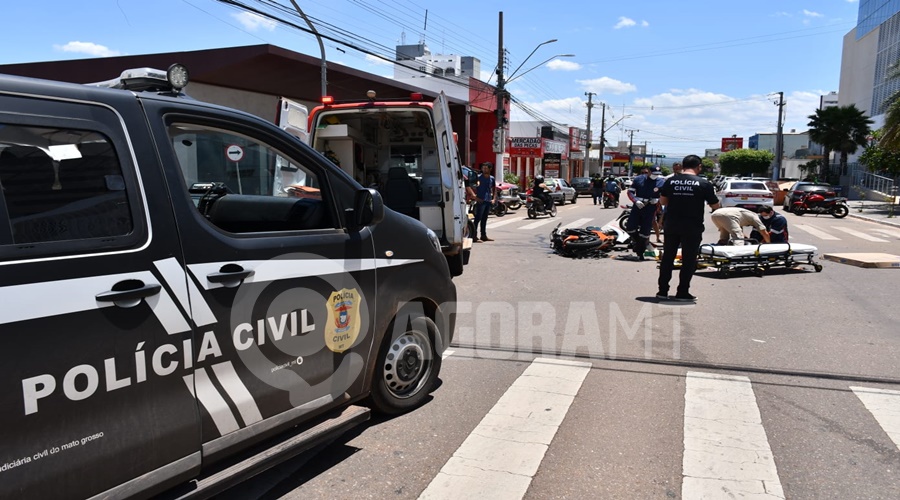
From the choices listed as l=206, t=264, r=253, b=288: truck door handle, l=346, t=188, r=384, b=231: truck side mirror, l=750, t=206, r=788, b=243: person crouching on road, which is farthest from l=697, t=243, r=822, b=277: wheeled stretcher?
l=206, t=264, r=253, b=288: truck door handle

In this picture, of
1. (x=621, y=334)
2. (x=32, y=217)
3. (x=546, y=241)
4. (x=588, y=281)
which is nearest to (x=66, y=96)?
(x=32, y=217)

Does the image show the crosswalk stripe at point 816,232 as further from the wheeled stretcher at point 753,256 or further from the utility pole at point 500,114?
the utility pole at point 500,114

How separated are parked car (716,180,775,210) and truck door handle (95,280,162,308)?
24561 millimetres

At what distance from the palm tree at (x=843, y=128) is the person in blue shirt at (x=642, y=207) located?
42.6 m

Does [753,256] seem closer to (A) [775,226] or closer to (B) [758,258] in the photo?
(B) [758,258]

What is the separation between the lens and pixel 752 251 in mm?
10016

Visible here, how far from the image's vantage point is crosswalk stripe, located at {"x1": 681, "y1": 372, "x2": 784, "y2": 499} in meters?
3.39

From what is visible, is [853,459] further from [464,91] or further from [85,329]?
[464,91]

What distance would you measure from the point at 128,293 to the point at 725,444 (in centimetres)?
352

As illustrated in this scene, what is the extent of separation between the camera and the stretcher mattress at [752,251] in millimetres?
9953

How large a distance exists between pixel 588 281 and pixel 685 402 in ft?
16.7

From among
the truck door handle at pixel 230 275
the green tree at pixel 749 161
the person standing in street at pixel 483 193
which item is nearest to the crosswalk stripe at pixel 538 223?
the person standing in street at pixel 483 193

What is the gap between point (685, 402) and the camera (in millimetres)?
4648

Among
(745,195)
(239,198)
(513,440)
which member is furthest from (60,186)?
(745,195)
